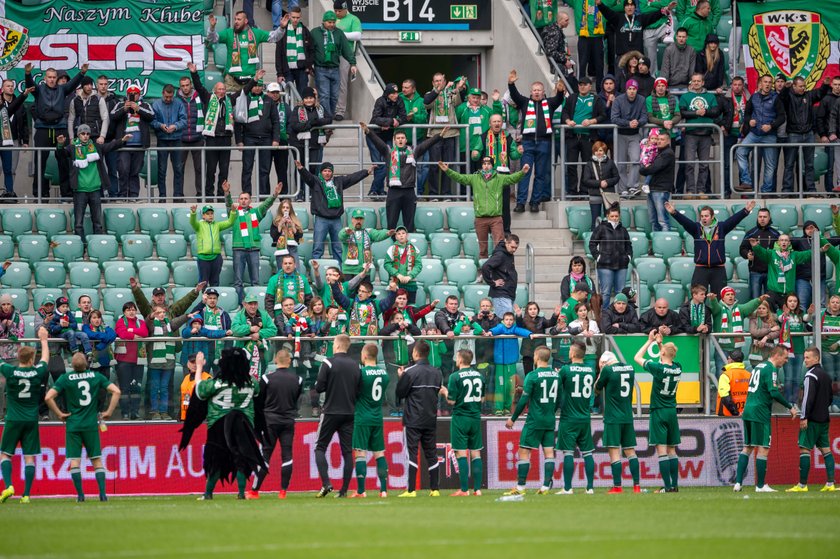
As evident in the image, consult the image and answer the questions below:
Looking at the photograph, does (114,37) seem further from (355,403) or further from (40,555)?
(40,555)

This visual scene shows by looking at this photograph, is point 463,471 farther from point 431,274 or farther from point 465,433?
point 431,274

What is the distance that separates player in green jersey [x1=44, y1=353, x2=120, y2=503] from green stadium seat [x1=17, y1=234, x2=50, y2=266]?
19.8 feet

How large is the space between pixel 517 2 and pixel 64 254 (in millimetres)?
10051

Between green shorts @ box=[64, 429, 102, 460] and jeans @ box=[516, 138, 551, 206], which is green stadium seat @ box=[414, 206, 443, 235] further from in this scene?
green shorts @ box=[64, 429, 102, 460]

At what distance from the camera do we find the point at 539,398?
61.7 ft

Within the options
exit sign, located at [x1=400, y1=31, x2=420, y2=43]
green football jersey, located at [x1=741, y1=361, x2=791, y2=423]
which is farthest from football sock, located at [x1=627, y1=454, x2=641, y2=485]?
exit sign, located at [x1=400, y1=31, x2=420, y2=43]

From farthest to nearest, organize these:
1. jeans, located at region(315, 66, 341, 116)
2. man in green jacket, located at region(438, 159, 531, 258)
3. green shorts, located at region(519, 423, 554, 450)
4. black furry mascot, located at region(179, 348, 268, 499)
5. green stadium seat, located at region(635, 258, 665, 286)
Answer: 1. jeans, located at region(315, 66, 341, 116)
2. green stadium seat, located at region(635, 258, 665, 286)
3. man in green jacket, located at region(438, 159, 531, 258)
4. green shorts, located at region(519, 423, 554, 450)
5. black furry mascot, located at region(179, 348, 268, 499)

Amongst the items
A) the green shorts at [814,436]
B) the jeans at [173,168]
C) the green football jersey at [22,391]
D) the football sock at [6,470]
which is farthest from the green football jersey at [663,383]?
the jeans at [173,168]

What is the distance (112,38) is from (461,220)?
7169 mm

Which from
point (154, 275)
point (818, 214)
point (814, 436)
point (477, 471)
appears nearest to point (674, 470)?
point (814, 436)

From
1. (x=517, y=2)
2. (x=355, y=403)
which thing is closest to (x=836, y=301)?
(x=355, y=403)

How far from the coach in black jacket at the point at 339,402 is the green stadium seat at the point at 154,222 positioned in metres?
6.93

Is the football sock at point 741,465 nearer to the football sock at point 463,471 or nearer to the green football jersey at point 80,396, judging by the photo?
the football sock at point 463,471

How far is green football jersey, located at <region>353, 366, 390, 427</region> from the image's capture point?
18.3 metres
